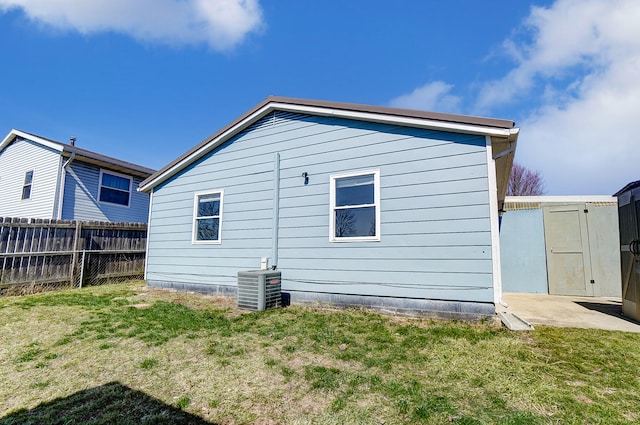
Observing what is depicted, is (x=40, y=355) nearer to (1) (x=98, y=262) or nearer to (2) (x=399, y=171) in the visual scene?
(2) (x=399, y=171)

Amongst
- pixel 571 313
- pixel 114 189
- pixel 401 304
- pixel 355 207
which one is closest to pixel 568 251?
pixel 571 313

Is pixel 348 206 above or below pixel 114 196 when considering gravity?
below

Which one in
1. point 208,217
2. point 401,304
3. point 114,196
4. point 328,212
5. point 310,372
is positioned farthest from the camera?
point 114,196

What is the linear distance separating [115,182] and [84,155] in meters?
1.86

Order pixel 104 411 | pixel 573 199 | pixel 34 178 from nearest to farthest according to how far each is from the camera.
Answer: pixel 104 411 → pixel 573 199 → pixel 34 178

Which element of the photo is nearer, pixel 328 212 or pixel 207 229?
pixel 328 212

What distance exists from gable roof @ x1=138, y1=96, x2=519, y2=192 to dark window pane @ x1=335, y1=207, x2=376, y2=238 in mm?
1781

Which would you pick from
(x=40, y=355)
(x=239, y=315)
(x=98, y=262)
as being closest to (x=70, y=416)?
(x=40, y=355)

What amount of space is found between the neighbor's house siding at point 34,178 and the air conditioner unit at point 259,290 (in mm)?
10065

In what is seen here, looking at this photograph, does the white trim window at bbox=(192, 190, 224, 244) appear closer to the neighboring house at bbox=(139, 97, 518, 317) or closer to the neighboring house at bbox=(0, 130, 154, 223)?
the neighboring house at bbox=(139, 97, 518, 317)

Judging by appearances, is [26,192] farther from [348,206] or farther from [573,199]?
[573,199]

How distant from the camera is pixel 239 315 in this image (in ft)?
17.8

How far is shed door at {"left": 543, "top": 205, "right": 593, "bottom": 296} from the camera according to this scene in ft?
24.9

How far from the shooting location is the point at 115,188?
1309 cm
